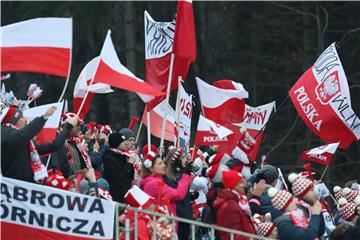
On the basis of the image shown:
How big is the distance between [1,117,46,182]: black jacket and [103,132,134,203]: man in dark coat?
2.25m

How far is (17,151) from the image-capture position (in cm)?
1498

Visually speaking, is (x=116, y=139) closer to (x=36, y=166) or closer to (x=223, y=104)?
(x=36, y=166)

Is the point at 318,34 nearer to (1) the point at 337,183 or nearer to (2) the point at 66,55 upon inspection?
(1) the point at 337,183

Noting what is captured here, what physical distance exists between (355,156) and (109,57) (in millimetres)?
19738

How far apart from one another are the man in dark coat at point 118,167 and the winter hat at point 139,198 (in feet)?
5.58

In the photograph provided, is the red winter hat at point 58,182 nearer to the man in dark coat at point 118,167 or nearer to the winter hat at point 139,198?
the winter hat at point 139,198

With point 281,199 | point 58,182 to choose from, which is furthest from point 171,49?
point 281,199

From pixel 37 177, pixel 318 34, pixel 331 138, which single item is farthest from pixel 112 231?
pixel 318 34

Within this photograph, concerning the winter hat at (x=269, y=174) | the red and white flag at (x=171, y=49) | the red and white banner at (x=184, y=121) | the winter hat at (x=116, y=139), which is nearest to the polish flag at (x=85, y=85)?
the red and white flag at (x=171, y=49)

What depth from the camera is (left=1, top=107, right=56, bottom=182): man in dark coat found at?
14781 millimetres

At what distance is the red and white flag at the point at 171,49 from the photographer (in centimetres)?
1839

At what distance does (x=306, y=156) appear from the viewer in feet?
66.0

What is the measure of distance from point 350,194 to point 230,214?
142 inches

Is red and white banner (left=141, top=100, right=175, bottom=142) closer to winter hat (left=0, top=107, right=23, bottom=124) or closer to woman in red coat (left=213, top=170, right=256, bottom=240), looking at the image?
woman in red coat (left=213, top=170, right=256, bottom=240)
